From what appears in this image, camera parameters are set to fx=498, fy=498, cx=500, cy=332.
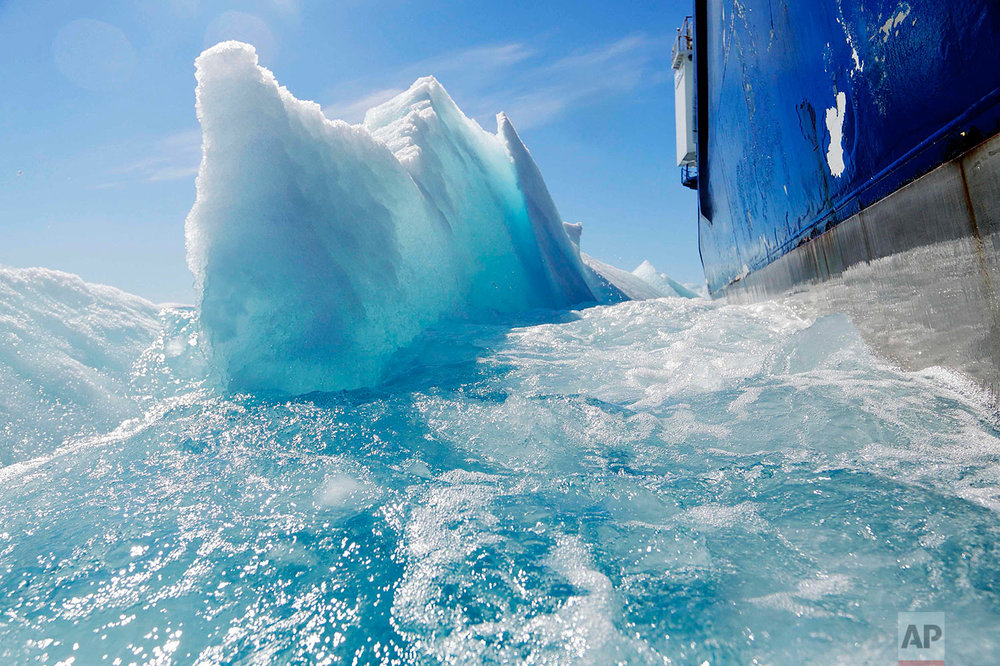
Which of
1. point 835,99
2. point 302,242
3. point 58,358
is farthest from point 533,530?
point 58,358

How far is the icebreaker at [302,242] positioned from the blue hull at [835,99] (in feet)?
12.1

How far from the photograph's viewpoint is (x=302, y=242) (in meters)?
4.08

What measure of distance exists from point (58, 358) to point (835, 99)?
5.67 m

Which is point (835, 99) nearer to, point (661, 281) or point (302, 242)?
point (302, 242)

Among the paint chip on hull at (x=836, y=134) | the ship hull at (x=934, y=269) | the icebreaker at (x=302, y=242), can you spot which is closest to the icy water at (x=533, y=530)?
the ship hull at (x=934, y=269)

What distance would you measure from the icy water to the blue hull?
1.11 meters

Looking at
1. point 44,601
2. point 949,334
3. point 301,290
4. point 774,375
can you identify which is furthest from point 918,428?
point 301,290

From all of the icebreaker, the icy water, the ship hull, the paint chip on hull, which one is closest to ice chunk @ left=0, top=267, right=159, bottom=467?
the icy water

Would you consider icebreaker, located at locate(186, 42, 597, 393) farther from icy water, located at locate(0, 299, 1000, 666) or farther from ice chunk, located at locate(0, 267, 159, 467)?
icy water, located at locate(0, 299, 1000, 666)

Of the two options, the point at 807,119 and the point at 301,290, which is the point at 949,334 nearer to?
the point at 807,119

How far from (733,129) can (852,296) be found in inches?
160

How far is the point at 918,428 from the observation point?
183cm

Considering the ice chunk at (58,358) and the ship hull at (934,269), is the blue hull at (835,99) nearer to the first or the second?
the ship hull at (934,269)

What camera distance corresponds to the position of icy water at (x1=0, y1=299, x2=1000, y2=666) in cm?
110
